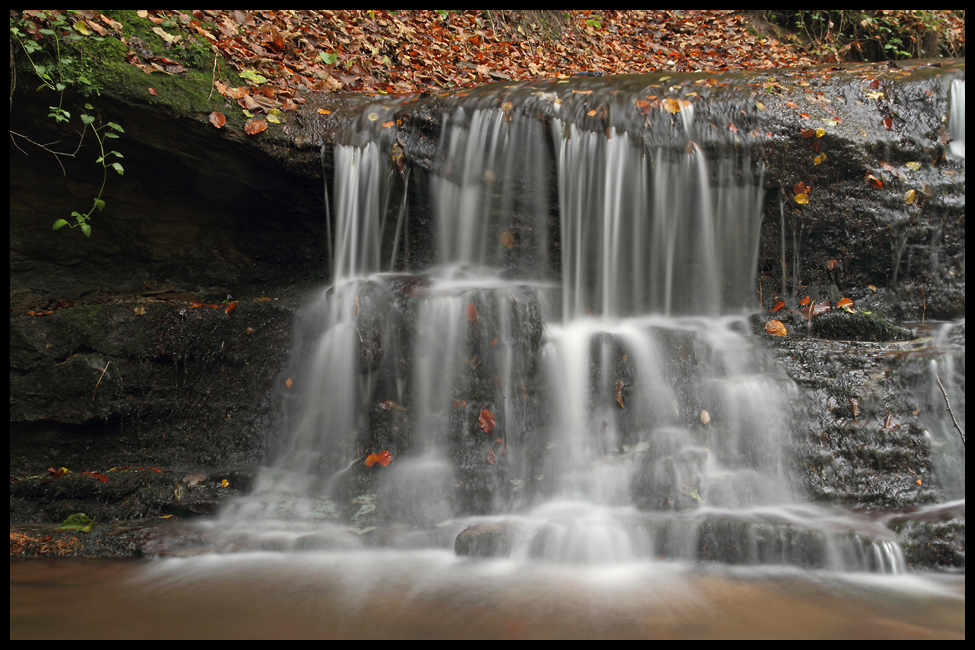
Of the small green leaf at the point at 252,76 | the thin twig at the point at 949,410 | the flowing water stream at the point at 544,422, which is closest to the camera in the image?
the flowing water stream at the point at 544,422

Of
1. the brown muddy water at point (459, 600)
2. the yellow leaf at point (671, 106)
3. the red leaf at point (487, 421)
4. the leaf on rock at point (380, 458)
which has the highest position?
the yellow leaf at point (671, 106)

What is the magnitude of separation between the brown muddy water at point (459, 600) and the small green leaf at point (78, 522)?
370 millimetres

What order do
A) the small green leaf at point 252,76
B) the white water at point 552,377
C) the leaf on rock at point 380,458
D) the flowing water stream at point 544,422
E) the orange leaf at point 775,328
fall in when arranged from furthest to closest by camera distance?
the small green leaf at point 252,76, the orange leaf at point 775,328, the leaf on rock at point 380,458, the white water at point 552,377, the flowing water stream at point 544,422

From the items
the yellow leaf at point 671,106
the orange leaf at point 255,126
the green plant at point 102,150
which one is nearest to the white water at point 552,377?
the yellow leaf at point 671,106

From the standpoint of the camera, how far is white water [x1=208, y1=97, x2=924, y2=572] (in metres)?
3.34

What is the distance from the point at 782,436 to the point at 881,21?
884 cm

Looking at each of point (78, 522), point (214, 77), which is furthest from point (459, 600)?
point (214, 77)

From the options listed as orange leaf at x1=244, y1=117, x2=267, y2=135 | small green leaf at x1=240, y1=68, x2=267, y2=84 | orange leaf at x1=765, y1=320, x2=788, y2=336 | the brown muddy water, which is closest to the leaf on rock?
the brown muddy water

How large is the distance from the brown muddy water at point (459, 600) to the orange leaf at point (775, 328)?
2.04 m

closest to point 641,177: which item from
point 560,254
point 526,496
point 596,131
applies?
point 596,131

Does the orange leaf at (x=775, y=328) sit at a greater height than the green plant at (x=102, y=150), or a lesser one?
lesser

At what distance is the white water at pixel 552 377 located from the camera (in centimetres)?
334

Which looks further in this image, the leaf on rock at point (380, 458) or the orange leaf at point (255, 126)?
the orange leaf at point (255, 126)

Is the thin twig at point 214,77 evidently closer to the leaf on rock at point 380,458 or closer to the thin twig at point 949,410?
the leaf on rock at point 380,458
